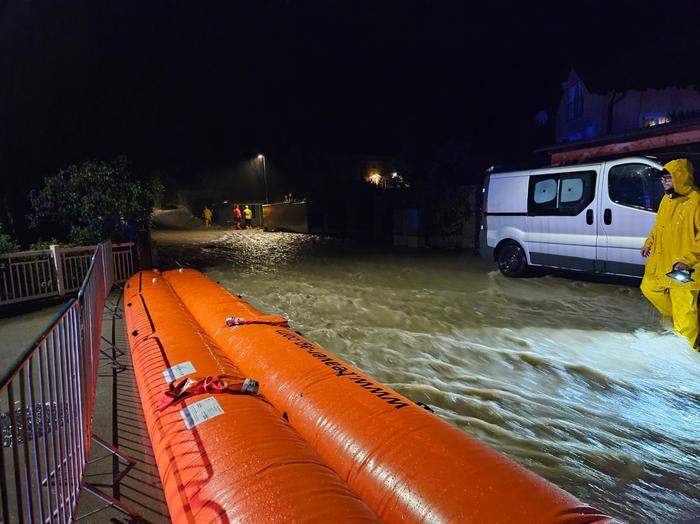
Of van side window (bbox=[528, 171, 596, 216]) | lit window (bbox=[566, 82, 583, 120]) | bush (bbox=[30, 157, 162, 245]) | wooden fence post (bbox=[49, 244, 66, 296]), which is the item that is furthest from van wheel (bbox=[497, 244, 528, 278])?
lit window (bbox=[566, 82, 583, 120])

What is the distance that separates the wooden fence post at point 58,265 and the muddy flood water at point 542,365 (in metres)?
3.21

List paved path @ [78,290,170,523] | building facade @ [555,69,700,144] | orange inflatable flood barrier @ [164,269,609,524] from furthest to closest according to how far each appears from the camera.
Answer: building facade @ [555,69,700,144], paved path @ [78,290,170,523], orange inflatable flood barrier @ [164,269,609,524]

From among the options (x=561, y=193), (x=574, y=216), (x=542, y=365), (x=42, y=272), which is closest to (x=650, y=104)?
(x=561, y=193)

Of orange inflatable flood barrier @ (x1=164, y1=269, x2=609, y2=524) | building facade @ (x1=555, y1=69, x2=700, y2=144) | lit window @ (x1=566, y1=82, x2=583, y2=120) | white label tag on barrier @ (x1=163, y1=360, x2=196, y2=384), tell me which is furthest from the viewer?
lit window @ (x1=566, y1=82, x2=583, y2=120)

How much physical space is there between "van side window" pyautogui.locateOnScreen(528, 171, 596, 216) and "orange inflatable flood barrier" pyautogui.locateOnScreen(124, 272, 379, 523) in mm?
6941

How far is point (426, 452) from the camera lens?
6.52 feet

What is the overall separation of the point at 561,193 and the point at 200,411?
7646 millimetres

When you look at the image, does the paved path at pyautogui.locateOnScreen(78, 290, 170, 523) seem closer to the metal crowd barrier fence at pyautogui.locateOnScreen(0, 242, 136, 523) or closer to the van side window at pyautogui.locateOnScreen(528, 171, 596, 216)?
the metal crowd barrier fence at pyautogui.locateOnScreen(0, 242, 136, 523)

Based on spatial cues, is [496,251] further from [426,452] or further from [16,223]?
[16,223]

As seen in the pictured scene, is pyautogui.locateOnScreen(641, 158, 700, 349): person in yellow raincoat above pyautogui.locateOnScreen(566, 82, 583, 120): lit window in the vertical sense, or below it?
below

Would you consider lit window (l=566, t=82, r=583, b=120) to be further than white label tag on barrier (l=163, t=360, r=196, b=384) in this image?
Yes

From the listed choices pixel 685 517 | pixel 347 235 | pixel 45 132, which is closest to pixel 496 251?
pixel 685 517

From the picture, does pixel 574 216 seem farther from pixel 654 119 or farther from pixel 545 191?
pixel 654 119

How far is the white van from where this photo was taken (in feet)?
22.2
